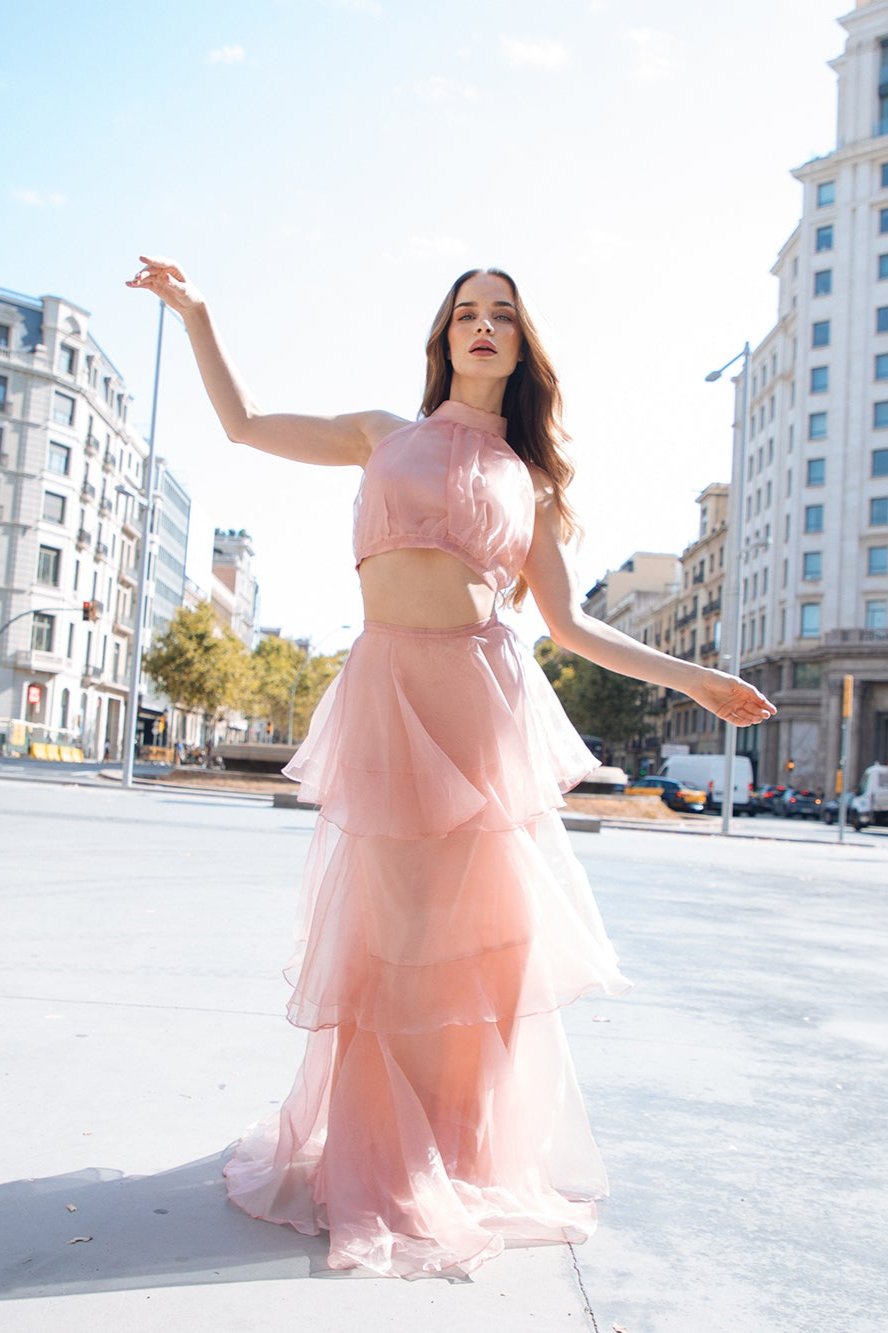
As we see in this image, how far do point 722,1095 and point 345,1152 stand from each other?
1.86 meters

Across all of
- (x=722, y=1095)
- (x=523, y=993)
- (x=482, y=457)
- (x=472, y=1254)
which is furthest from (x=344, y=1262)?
(x=722, y=1095)

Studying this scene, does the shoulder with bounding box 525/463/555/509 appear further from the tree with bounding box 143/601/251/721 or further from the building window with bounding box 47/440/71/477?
the building window with bounding box 47/440/71/477

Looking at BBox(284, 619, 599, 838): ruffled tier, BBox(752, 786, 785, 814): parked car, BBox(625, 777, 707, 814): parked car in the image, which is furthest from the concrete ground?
BBox(752, 786, 785, 814): parked car

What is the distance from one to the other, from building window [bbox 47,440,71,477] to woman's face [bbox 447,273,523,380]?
205 feet

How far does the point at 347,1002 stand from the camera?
2.54m

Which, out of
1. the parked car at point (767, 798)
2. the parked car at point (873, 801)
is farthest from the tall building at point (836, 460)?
the parked car at point (873, 801)

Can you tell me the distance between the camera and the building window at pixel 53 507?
2429 inches

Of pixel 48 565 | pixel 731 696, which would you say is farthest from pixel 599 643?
pixel 48 565

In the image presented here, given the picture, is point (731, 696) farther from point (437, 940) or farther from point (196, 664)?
point (196, 664)

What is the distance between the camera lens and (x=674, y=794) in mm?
45344

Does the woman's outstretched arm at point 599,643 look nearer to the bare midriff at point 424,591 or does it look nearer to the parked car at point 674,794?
the bare midriff at point 424,591

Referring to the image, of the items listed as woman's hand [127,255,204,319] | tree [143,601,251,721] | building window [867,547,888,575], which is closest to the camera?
woman's hand [127,255,204,319]

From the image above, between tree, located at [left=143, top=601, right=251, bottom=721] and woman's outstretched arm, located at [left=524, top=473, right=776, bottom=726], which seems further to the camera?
tree, located at [left=143, top=601, right=251, bottom=721]

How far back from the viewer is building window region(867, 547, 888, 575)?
60094mm
